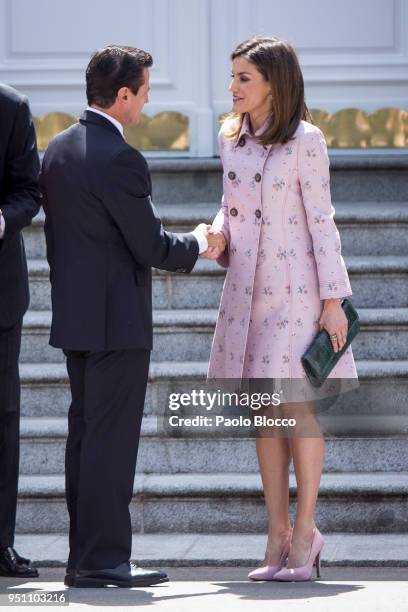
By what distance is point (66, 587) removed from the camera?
4.68 m

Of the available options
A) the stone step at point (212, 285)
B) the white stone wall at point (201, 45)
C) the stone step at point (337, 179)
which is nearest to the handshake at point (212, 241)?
the stone step at point (212, 285)

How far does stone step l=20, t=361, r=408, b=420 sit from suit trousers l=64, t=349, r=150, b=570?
1.32m

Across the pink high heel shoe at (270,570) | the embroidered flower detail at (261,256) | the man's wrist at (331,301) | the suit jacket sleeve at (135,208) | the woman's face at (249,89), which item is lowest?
the pink high heel shoe at (270,570)

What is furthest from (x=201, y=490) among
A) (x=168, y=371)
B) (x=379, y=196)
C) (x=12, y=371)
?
(x=379, y=196)

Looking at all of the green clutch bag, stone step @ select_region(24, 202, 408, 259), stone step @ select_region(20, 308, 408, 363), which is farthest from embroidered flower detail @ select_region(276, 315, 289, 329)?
stone step @ select_region(24, 202, 408, 259)

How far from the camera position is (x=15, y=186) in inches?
190

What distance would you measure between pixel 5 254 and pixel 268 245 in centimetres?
82

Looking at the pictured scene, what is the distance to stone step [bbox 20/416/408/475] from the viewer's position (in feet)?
19.1

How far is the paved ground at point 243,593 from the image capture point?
14.2ft

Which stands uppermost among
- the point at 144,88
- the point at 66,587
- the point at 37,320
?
the point at 144,88

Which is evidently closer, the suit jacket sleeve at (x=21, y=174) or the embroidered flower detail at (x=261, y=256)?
the suit jacket sleeve at (x=21, y=174)

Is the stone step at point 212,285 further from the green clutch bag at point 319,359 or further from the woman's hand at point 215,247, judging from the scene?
the green clutch bag at point 319,359

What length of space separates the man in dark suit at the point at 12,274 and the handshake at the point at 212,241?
20.4 inches

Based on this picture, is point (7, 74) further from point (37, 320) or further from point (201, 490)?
point (201, 490)
